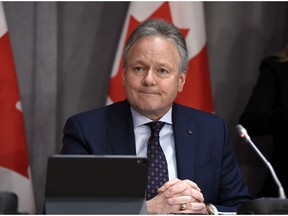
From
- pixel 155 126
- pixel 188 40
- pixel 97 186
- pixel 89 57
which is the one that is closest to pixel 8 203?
pixel 97 186

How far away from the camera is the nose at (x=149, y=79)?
272 cm

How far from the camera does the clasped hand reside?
7.81 ft

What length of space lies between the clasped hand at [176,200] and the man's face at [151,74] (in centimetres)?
45

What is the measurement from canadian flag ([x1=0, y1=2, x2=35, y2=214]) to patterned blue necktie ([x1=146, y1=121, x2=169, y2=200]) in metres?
1.13

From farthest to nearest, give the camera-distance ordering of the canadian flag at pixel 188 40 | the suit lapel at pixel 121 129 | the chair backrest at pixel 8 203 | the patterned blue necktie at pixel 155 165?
1. the canadian flag at pixel 188 40
2. the suit lapel at pixel 121 129
3. the patterned blue necktie at pixel 155 165
4. the chair backrest at pixel 8 203

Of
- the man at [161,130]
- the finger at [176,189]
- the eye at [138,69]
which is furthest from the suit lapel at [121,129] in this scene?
the finger at [176,189]

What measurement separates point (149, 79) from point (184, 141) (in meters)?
0.30

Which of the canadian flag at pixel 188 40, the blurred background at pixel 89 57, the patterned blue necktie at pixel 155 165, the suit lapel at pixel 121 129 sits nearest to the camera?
the patterned blue necktie at pixel 155 165

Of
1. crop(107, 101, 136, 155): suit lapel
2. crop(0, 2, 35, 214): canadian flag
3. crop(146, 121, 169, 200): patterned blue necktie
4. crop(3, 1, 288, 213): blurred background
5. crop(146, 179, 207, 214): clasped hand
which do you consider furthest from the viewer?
crop(3, 1, 288, 213): blurred background

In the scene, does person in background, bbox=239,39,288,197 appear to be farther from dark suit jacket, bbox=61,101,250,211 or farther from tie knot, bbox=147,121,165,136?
tie knot, bbox=147,121,165,136

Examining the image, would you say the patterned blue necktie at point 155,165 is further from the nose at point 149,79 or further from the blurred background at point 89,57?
the blurred background at point 89,57

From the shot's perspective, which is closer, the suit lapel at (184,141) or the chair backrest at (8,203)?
the chair backrest at (8,203)

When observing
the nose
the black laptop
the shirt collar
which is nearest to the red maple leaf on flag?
the shirt collar

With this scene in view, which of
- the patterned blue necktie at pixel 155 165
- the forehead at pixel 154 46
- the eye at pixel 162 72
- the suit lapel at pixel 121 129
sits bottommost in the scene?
the patterned blue necktie at pixel 155 165
